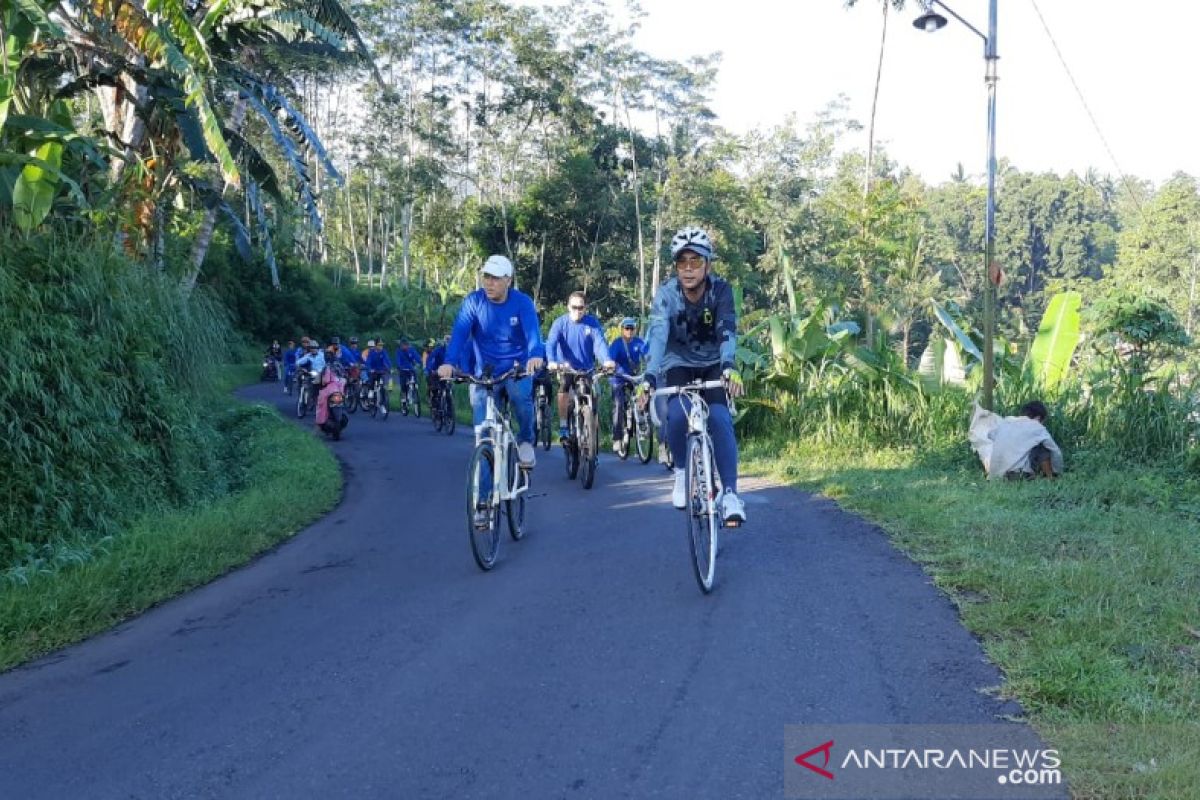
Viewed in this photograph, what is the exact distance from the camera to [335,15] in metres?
16.7

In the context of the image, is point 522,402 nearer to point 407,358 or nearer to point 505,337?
point 505,337

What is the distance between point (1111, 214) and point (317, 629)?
305ft

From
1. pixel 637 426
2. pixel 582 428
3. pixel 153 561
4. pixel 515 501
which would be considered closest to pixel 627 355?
pixel 637 426

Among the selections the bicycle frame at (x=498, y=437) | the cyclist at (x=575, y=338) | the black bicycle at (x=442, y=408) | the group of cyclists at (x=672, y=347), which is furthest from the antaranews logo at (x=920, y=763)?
the black bicycle at (x=442, y=408)

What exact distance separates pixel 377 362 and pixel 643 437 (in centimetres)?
1194

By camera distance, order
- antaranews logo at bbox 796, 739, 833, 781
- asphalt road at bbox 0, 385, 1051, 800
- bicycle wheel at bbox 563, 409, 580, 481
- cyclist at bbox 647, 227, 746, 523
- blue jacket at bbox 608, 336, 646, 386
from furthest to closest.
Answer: blue jacket at bbox 608, 336, 646, 386 < bicycle wheel at bbox 563, 409, 580, 481 < cyclist at bbox 647, 227, 746, 523 < asphalt road at bbox 0, 385, 1051, 800 < antaranews logo at bbox 796, 739, 833, 781

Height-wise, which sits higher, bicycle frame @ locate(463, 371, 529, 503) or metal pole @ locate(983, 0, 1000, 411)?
metal pole @ locate(983, 0, 1000, 411)

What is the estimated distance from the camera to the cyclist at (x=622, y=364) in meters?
13.5

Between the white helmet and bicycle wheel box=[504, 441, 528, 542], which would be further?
bicycle wheel box=[504, 441, 528, 542]

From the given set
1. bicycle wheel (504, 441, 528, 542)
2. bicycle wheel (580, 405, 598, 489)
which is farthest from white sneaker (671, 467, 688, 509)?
bicycle wheel (580, 405, 598, 489)

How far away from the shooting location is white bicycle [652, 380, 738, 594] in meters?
5.86

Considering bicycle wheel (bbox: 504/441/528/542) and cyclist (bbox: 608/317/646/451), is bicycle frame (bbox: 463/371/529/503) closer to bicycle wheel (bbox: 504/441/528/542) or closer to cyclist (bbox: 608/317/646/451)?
bicycle wheel (bbox: 504/441/528/542)

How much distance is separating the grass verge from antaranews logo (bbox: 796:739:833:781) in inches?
162

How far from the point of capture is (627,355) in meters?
14.0
